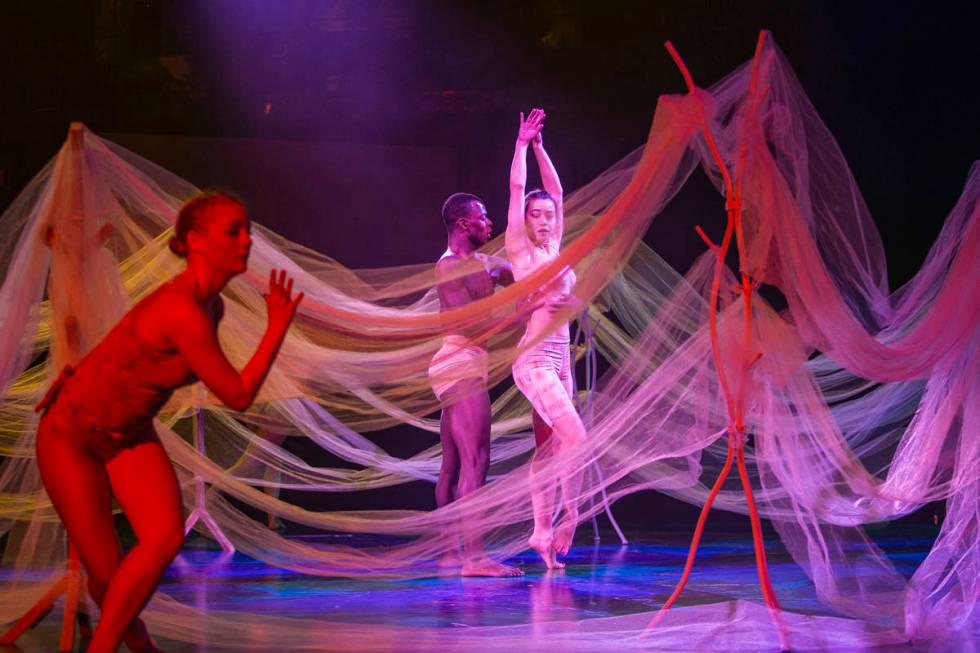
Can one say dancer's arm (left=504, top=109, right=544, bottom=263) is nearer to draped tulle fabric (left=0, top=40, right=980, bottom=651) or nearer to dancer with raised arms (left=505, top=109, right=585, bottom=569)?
dancer with raised arms (left=505, top=109, right=585, bottom=569)

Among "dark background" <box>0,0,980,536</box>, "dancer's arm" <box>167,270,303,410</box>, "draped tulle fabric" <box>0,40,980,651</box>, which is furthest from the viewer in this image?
"dark background" <box>0,0,980,536</box>

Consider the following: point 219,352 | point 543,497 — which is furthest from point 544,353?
point 219,352

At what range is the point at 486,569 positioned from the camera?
13.7 ft

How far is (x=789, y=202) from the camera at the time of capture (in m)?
3.13

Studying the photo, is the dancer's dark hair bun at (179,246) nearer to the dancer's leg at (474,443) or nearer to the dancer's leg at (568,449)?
the dancer's leg at (568,449)

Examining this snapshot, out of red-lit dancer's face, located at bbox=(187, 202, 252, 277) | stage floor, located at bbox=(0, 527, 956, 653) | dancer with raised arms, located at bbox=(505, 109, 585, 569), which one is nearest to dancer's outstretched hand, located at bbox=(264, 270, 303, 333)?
red-lit dancer's face, located at bbox=(187, 202, 252, 277)

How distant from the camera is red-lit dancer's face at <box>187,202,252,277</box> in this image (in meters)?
2.30

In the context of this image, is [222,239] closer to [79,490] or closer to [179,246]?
[179,246]

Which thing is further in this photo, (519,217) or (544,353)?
(544,353)

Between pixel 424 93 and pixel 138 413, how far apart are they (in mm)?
5220

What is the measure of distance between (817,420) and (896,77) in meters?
3.82

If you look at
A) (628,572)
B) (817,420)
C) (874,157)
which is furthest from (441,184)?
(817,420)

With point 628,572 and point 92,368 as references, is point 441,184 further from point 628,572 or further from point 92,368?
point 92,368

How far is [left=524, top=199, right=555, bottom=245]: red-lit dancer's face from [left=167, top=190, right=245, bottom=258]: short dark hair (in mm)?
2273
